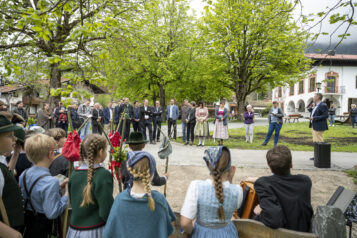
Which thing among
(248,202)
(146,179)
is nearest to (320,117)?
(248,202)

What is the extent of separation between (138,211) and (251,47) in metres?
27.0

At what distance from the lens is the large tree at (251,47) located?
23791 millimetres

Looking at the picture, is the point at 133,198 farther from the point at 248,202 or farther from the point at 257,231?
the point at 248,202

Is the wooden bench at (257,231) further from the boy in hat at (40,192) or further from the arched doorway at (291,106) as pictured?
the arched doorway at (291,106)

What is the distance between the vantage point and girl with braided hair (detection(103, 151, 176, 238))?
182cm

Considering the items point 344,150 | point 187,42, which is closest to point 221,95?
point 187,42

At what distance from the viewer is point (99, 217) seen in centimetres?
215

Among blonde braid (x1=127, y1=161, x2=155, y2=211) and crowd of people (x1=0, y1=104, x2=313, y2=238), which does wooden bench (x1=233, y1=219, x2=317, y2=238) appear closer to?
crowd of people (x1=0, y1=104, x2=313, y2=238)

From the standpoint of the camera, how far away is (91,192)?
2.07 m

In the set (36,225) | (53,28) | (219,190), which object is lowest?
(36,225)

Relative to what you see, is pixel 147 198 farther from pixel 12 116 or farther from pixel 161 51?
pixel 161 51

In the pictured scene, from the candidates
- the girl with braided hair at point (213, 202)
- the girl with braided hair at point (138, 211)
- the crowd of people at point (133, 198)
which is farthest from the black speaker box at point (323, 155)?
the girl with braided hair at point (138, 211)

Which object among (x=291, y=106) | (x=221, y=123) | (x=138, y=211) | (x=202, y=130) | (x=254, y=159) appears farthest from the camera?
(x=291, y=106)

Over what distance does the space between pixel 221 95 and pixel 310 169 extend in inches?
1009
